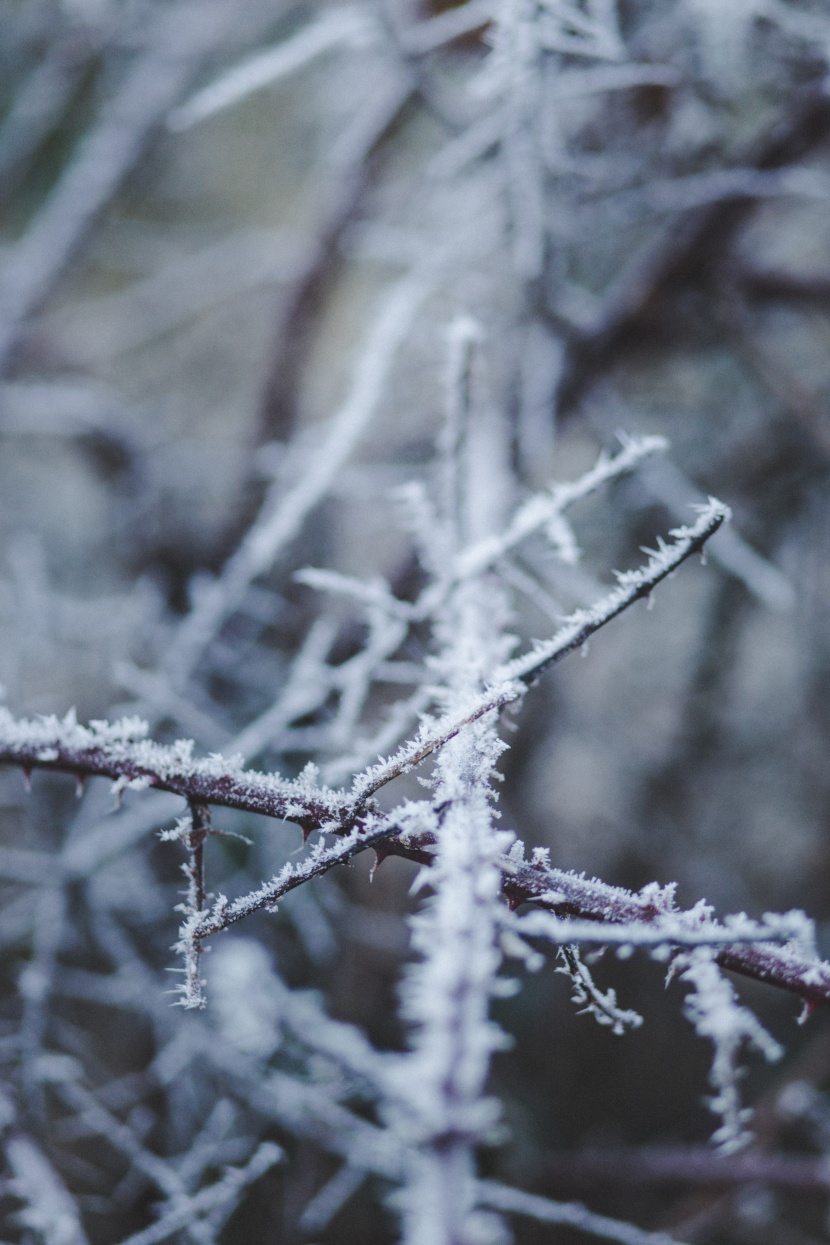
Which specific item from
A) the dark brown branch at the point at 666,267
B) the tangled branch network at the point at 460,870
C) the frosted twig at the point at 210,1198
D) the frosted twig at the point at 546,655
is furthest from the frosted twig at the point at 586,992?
the dark brown branch at the point at 666,267

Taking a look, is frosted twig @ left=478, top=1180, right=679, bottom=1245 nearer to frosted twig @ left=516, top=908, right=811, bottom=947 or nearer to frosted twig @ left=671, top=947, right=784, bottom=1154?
frosted twig @ left=671, top=947, right=784, bottom=1154

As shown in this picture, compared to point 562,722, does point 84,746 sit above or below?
below

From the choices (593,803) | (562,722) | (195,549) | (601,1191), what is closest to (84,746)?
(195,549)

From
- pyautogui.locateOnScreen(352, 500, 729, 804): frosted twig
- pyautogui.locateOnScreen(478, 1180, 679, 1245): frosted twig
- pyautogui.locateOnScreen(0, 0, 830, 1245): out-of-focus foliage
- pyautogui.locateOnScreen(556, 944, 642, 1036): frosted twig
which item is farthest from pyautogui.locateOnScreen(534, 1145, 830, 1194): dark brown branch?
pyautogui.locateOnScreen(352, 500, 729, 804): frosted twig

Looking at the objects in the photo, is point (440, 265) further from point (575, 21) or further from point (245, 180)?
point (245, 180)

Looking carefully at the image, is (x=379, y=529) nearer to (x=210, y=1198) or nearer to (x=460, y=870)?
(x=210, y=1198)
